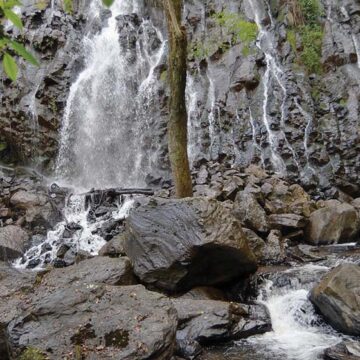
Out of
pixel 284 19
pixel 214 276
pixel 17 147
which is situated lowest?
pixel 214 276

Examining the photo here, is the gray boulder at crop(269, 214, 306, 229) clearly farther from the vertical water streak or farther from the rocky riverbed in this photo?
the vertical water streak

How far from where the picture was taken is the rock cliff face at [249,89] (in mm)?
14531

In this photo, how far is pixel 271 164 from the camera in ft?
46.7

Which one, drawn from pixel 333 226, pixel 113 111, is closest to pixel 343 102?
pixel 333 226

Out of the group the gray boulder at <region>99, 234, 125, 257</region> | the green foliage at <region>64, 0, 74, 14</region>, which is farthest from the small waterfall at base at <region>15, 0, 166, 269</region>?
the gray boulder at <region>99, 234, 125, 257</region>

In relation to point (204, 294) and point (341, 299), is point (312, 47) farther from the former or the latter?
point (341, 299)

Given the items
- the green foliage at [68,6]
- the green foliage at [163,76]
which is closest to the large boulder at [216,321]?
the green foliage at [163,76]

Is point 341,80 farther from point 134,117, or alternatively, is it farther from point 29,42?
point 29,42

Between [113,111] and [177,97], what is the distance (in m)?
10.4

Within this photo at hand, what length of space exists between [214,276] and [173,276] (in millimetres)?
778

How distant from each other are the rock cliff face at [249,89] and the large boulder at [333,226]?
11.5 feet

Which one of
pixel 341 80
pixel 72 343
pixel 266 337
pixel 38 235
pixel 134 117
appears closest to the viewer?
pixel 72 343

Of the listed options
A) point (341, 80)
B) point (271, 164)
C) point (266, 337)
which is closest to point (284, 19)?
point (341, 80)

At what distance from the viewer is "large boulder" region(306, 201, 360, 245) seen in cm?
995
